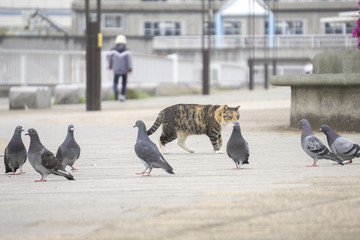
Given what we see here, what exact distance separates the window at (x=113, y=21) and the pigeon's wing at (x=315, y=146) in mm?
59483

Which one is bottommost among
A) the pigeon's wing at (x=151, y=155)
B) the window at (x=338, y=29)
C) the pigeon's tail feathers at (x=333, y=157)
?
the pigeon's tail feathers at (x=333, y=157)

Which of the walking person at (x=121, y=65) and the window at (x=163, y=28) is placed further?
the window at (x=163, y=28)

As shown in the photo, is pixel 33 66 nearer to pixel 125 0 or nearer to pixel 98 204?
pixel 98 204

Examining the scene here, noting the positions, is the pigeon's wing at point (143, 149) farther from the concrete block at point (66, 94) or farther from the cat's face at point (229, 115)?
the concrete block at point (66, 94)

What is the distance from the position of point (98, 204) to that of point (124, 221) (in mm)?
818

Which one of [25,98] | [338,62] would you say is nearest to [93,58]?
[25,98]

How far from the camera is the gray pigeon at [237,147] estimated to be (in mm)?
8492

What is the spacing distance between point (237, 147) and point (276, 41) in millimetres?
51712

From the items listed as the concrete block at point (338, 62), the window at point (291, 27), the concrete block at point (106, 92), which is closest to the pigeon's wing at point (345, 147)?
the concrete block at point (338, 62)

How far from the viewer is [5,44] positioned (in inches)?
1631

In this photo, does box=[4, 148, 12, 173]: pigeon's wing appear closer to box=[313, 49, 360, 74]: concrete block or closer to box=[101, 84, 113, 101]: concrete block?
box=[313, 49, 360, 74]: concrete block

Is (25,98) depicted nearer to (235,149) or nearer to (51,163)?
(235,149)


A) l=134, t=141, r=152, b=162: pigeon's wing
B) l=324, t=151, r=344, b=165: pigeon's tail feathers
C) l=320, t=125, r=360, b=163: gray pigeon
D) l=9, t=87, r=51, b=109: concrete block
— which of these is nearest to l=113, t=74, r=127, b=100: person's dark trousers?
l=9, t=87, r=51, b=109: concrete block

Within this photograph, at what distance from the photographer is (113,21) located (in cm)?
6781
